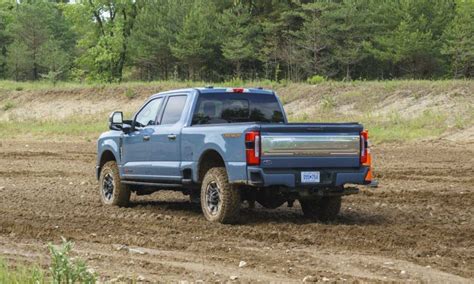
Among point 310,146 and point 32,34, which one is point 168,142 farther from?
point 32,34

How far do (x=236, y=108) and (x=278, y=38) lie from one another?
48.6m

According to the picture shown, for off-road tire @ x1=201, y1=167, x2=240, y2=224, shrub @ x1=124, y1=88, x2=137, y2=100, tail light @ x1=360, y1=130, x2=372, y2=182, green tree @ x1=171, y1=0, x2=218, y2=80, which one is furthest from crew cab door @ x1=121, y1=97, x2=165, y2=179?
green tree @ x1=171, y1=0, x2=218, y2=80

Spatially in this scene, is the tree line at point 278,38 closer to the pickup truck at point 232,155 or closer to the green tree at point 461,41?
the green tree at point 461,41

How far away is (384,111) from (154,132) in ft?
68.2

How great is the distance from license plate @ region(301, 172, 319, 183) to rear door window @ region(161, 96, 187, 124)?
2575 mm

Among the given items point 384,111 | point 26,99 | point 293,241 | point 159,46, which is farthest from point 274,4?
point 293,241

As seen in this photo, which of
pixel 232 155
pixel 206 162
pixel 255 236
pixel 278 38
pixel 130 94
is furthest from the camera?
pixel 278 38

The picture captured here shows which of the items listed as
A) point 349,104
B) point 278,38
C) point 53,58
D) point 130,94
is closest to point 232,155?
point 349,104

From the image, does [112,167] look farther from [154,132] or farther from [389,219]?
[389,219]

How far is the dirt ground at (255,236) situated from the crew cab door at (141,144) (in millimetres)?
677

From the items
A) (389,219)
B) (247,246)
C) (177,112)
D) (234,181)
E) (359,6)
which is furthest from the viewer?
(359,6)

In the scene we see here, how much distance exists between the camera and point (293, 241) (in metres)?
10.1

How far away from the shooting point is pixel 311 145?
1148 centimetres

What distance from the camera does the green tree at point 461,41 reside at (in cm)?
5228
